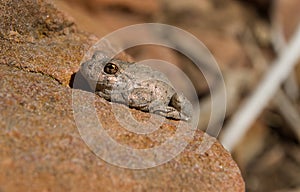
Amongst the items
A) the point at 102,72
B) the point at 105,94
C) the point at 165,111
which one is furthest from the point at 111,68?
the point at 165,111

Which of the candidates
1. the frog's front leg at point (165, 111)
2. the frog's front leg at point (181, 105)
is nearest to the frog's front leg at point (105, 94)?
the frog's front leg at point (165, 111)

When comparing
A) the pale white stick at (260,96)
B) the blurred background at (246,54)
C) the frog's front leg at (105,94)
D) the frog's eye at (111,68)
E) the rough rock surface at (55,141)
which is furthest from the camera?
the blurred background at (246,54)

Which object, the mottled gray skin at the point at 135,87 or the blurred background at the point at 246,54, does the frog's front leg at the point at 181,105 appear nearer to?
the mottled gray skin at the point at 135,87

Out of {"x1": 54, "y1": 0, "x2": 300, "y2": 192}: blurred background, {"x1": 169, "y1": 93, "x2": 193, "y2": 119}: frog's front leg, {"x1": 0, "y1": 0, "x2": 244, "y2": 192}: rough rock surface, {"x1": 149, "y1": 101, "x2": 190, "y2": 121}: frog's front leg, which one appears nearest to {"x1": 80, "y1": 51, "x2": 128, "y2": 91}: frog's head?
{"x1": 0, "y1": 0, "x2": 244, "y2": 192}: rough rock surface

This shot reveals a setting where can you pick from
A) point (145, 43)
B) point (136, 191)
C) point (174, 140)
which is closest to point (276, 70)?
point (145, 43)

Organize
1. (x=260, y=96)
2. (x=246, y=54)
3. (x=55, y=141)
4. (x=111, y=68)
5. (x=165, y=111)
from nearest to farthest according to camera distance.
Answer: (x=55, y=141) < (x=165, y=111) < (x=111, y=68) < (x=260, y=96) < (x=246, y=54)

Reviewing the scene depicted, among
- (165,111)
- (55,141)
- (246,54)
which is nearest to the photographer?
(55,141)

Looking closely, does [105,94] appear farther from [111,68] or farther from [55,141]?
[55,141]
